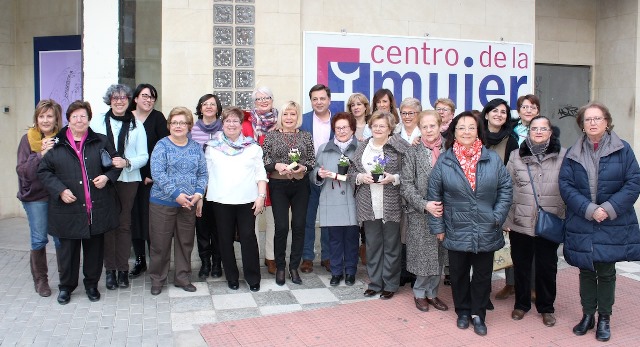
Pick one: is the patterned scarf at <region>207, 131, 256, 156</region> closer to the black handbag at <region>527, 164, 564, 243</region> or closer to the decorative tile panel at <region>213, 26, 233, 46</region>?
the decorative tile panel at <region>213, 26, 233, 46</region>

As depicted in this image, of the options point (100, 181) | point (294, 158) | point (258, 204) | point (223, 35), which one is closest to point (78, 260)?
point (100, 181)

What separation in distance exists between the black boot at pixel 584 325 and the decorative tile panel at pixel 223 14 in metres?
4.82

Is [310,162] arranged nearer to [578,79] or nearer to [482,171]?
[482,171]

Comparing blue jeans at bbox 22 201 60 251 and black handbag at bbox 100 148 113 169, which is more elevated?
black handbag at bbox 100 148 113 169

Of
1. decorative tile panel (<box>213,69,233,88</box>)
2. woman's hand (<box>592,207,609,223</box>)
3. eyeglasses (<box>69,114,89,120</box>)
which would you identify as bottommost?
woman's hand (<box>592,207,609,223</box>)

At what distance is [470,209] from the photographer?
457 cm

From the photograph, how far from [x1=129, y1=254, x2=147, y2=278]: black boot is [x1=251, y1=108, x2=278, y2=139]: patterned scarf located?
1801mm

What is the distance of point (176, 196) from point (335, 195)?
4.93 feet

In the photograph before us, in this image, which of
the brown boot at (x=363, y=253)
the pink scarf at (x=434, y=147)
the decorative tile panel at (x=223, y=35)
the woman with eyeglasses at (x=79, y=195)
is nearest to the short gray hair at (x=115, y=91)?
the woman with eyeglasses at (x=79, y=195)

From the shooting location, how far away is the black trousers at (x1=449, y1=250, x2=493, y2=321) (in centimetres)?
476

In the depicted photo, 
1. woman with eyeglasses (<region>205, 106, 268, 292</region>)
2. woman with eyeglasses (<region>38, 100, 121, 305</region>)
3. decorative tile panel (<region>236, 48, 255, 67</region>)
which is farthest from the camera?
decorative tile panel (<region>236, 48, 255, 67</region>)

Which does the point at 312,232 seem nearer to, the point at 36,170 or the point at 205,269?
the point at 205,269

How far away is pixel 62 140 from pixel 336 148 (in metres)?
2.48

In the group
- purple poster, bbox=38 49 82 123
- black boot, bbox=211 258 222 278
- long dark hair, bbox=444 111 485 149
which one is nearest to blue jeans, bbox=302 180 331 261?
black boot, bbox=211 258 222 278
